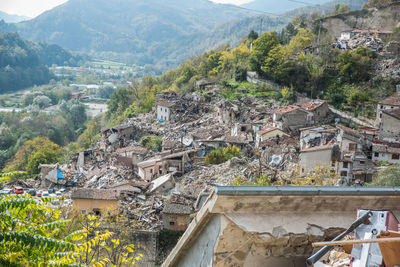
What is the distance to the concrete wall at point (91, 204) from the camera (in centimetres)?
1399

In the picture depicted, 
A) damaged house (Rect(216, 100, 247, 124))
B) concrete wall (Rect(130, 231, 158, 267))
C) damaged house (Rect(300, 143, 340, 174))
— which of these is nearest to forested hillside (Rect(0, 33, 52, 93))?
damaged house (Rect(216, 100, 247, 124))

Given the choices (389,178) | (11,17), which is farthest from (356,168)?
(11,17)

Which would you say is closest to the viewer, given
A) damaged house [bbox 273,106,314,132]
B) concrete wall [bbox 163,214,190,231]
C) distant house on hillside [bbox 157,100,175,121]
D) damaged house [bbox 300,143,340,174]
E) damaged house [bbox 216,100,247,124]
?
concrete wall [bbox 163,214,190,231]

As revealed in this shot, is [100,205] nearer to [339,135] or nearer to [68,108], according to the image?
[339,135]

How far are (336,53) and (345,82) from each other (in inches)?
138

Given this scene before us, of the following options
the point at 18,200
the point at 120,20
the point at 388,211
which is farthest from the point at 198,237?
the point at 120,20

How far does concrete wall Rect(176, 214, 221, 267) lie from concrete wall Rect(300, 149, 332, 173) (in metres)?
13.5

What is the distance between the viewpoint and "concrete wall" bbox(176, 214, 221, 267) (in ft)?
7.27

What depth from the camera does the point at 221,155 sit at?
1817 cm

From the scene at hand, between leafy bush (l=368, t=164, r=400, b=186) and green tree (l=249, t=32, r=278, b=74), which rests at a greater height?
green tree (l=249, t=32, r=278, b=74)

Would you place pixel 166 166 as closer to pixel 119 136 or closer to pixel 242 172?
pixel 242 172

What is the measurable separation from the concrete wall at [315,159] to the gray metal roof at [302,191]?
13.5m

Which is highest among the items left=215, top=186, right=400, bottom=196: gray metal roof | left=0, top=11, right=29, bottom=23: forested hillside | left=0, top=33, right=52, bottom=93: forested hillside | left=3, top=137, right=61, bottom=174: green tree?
left=0, top=11, right=29, bottom=23: forested hillside

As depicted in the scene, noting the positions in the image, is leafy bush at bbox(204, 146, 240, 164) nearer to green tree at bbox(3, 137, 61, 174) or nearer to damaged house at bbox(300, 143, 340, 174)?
damaged house at bbox(300, 143, 340, 174)
